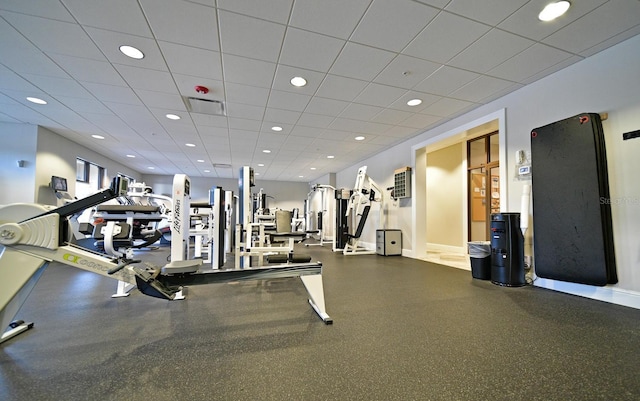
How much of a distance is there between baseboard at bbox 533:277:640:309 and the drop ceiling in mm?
2581

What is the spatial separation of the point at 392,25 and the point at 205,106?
3.05 m

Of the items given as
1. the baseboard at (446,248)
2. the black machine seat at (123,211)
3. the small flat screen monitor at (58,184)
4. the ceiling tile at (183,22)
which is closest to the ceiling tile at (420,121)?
the baseboard at (446,248)

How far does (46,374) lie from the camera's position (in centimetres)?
134

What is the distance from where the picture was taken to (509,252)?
10.3 feet

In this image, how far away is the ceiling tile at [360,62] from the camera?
2598mm

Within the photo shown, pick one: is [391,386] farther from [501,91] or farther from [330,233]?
[330,233]

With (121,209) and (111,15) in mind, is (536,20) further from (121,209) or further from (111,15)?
(121,209)

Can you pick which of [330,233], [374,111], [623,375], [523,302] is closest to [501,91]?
[374,111]

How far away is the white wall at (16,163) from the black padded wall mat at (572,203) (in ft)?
27.9

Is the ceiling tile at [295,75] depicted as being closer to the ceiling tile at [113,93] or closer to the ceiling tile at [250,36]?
the ceiling tile at [250,36]

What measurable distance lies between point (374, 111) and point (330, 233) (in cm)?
684

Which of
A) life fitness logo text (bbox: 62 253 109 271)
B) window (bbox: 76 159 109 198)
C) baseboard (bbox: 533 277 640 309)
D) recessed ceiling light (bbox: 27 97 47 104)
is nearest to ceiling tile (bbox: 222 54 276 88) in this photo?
life fitness logo text (bbox: 62 253 109 271)

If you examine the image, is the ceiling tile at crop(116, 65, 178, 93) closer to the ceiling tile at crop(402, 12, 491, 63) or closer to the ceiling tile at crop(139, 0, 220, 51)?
the ceiling tile at crop(139, 0, 220, 51)

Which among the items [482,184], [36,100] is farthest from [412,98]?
[36,100]
